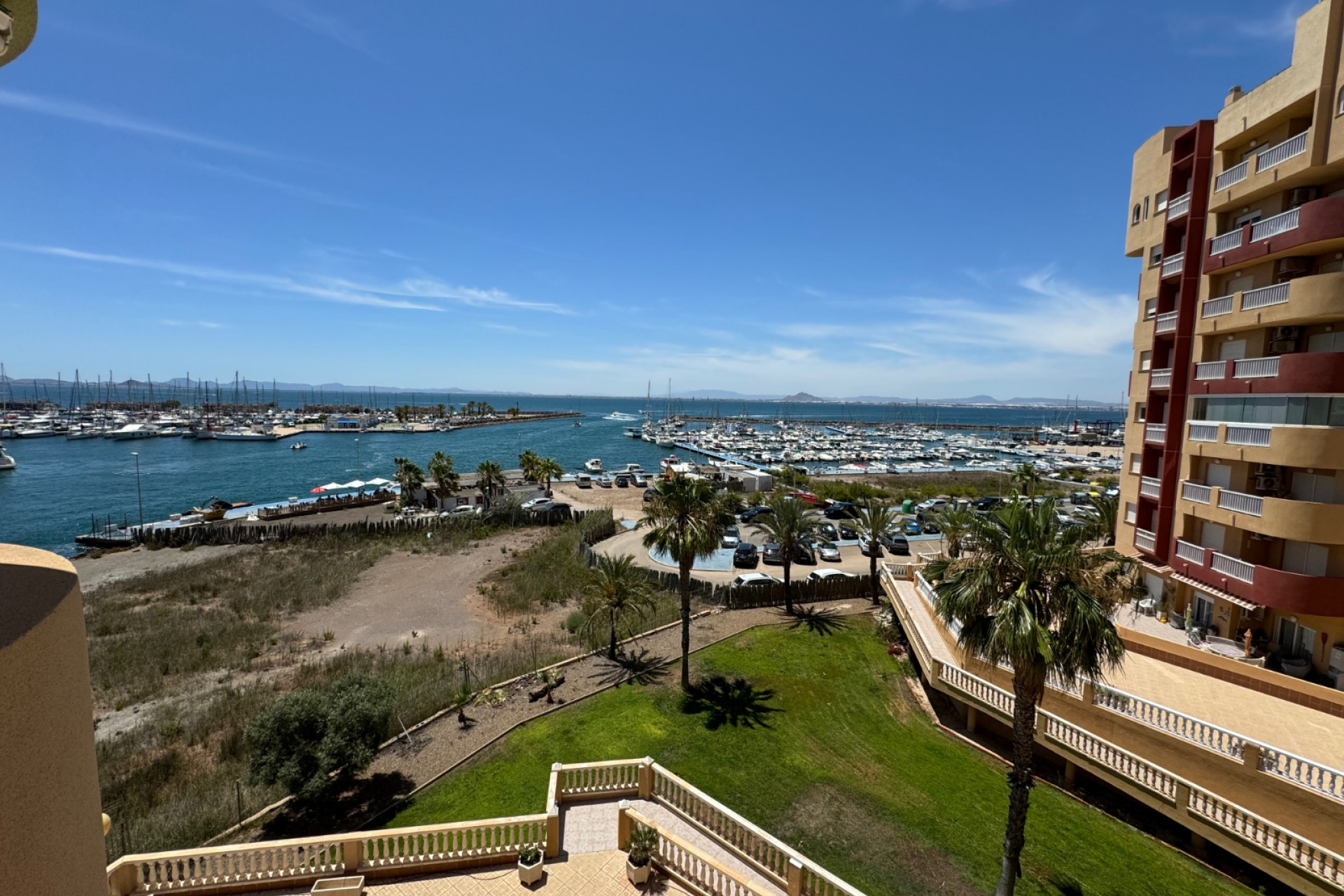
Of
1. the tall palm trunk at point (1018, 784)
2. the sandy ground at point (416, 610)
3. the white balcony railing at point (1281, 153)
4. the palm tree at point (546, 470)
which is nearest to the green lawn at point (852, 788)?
the tall palm trunk at point (1018, 784)

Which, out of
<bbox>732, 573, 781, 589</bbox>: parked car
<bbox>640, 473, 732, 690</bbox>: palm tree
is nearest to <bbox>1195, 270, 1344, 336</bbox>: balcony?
<bbox>640, 473, 732, 690</bbox>: palm tree

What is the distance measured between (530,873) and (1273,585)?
2129 centimetres

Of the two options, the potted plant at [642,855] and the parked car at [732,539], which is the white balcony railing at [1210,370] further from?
the parked car at [732,539]

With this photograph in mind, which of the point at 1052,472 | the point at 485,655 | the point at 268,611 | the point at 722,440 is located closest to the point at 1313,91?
the point at 485,655

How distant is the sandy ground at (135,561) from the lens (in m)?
37.9

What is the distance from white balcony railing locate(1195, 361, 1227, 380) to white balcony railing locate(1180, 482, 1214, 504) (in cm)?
374

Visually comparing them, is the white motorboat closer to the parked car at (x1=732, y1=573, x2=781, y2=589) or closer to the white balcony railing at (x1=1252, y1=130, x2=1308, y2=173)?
the parked car at (x1=732, y1=573, x2=781, y2=589)

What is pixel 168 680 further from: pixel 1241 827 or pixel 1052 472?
pixel 1052 472

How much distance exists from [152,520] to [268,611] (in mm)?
40893

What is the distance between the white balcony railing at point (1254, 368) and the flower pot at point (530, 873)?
2366cm

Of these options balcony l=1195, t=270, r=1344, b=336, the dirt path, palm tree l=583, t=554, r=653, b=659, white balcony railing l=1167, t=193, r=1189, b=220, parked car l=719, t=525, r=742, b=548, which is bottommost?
the dirt path

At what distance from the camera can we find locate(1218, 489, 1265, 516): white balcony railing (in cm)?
1684

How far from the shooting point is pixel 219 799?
47.8 ft

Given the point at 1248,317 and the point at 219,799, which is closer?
the point at 219,799
